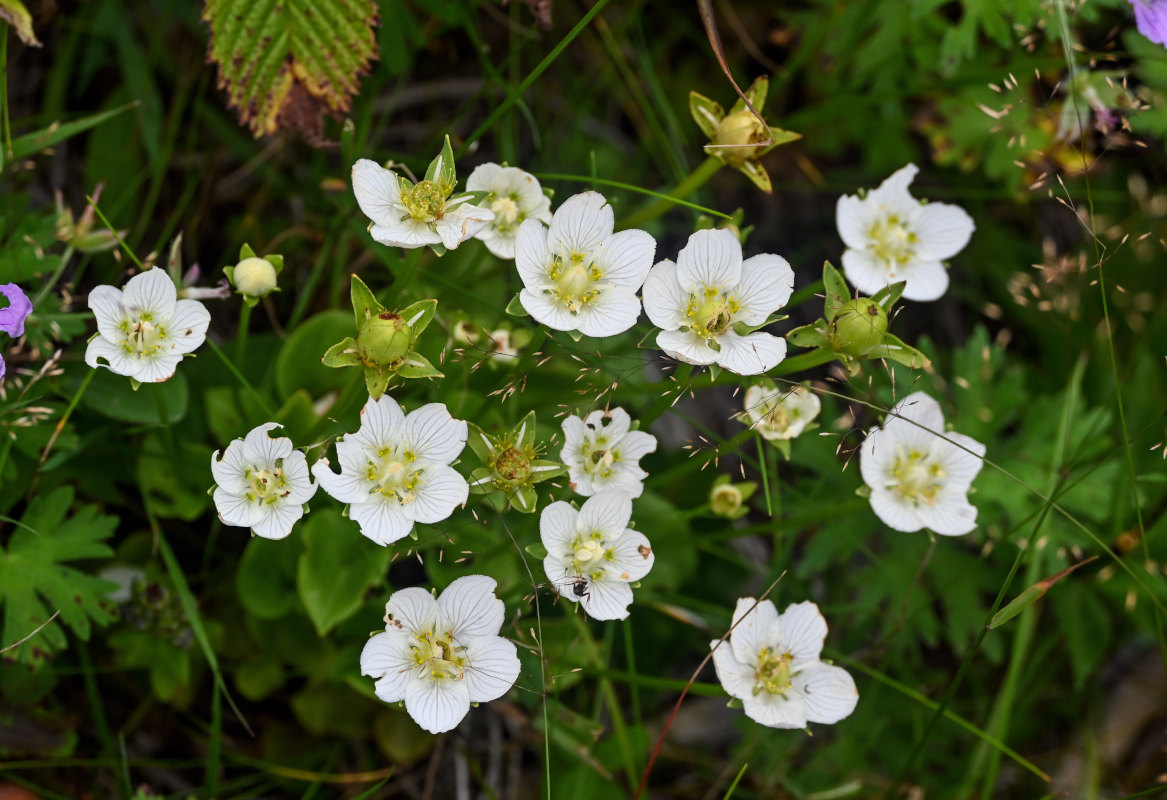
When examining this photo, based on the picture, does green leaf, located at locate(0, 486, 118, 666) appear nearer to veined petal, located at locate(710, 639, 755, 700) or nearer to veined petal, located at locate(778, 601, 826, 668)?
veined petal, located at locate(710, 639, 755, 700)

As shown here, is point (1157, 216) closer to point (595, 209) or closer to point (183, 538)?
point (595, 209)

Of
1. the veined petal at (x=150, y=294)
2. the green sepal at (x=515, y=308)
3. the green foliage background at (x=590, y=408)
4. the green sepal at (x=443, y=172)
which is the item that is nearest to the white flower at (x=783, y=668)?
the green foliage background at (x=590, y=408)

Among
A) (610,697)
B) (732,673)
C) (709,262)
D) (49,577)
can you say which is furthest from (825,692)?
(49,577)

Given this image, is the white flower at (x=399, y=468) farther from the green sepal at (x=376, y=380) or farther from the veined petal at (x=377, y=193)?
the veined petal at (x=377, y=193)

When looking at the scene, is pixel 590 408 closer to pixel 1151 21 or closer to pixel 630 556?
pixel 630 556

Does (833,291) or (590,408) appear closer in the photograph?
(833,291)

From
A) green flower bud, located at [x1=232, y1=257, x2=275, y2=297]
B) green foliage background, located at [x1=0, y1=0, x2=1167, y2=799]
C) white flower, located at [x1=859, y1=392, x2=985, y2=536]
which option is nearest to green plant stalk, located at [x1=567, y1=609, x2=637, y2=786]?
green foliage background, located at [x1=0, y1=0, x2=1167, y2=799]
